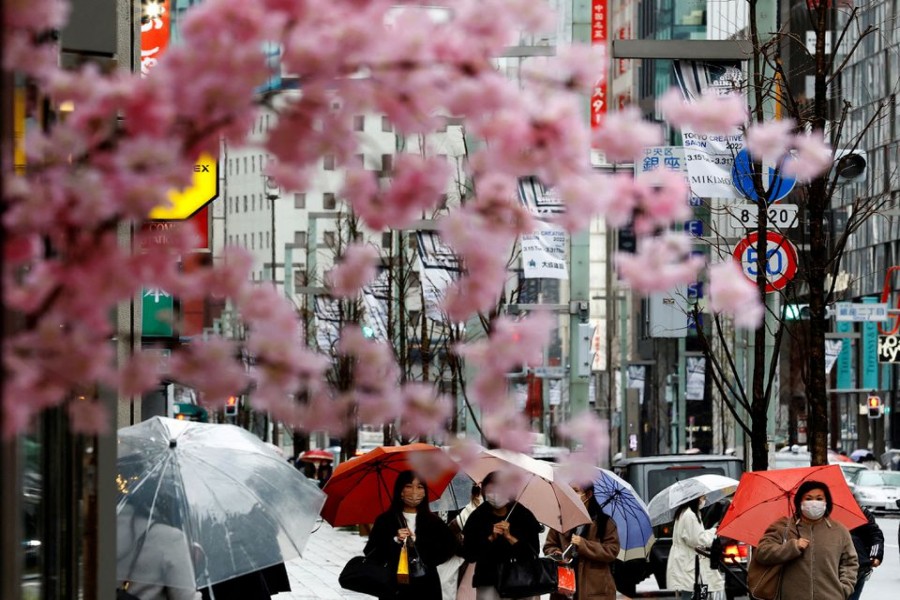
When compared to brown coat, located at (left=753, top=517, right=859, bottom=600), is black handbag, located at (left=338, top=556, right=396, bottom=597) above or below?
below

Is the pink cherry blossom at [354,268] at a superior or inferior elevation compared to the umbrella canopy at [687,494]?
superior

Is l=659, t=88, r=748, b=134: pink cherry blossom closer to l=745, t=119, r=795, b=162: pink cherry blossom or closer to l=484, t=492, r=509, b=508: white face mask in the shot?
l=745, t=119, r=795, b=162: pink cherry blossom

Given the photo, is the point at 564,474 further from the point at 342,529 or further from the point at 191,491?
the point at 342,529

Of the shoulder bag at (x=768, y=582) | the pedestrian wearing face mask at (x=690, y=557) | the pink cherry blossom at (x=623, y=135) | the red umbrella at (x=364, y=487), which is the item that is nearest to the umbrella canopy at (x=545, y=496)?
the red umbrella at (x=364, y=487)

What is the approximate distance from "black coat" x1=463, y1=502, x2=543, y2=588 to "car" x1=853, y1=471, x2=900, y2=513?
3918 cm

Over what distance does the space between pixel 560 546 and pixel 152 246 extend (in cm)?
1255

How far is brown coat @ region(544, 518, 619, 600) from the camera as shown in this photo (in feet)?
52.4

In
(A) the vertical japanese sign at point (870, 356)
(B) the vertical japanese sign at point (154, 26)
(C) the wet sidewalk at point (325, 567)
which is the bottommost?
(C) the wet sidewalk at point (325, 567)

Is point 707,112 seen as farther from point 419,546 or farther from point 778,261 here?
point 778,261

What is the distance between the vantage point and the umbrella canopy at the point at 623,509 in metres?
16.4

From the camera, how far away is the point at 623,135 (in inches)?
163

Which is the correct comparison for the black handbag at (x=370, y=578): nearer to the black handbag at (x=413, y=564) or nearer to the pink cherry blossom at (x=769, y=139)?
the black handbag at (x=413, y=564)

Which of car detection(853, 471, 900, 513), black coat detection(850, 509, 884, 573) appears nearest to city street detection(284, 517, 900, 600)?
black coat detection(850, 509, 884, 573)

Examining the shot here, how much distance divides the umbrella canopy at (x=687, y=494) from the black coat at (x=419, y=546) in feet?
16.8
